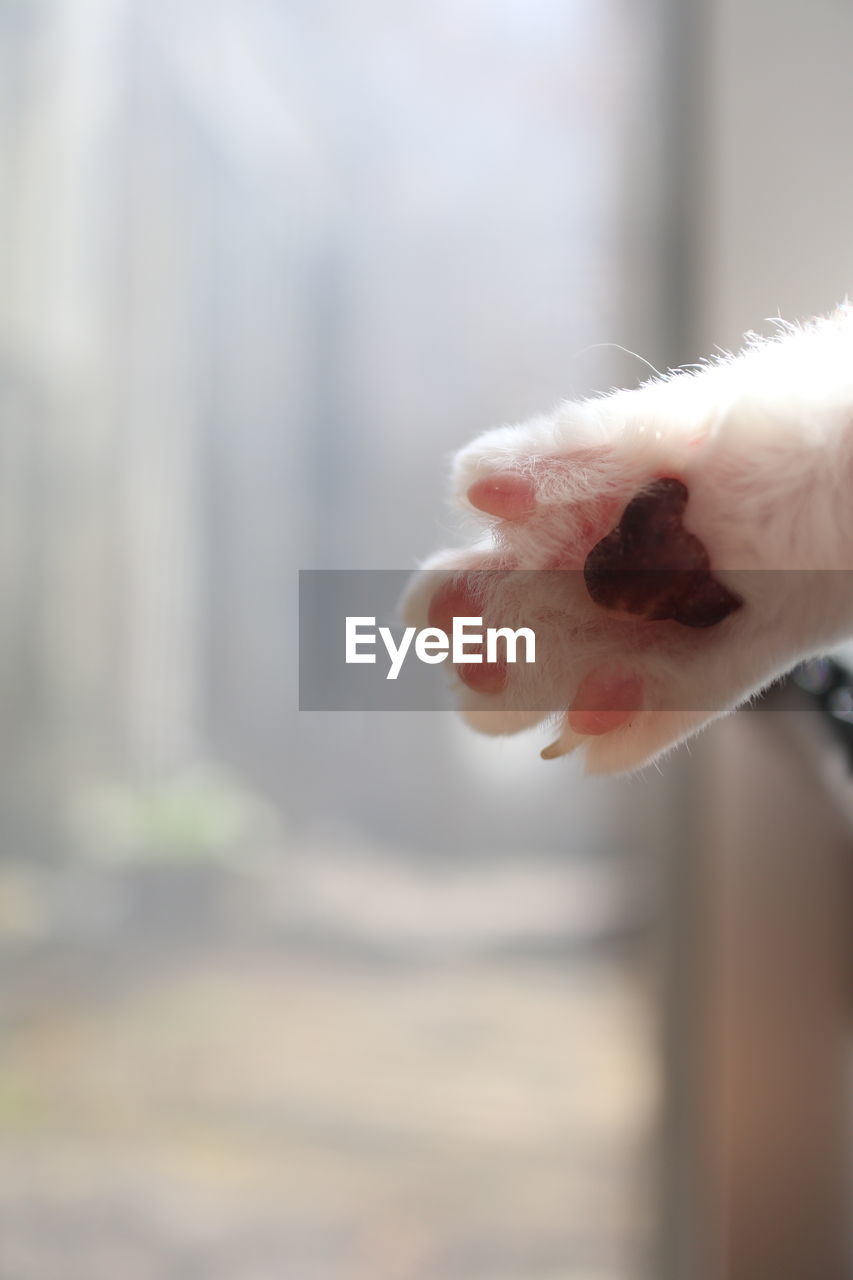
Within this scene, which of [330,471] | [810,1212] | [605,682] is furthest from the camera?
[330,471]

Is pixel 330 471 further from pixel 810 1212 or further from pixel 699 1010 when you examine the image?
pixel 810 1212

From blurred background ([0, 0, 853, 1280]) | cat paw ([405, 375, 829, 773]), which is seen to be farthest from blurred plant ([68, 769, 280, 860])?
cat paw ([405, 375, 829, 773])

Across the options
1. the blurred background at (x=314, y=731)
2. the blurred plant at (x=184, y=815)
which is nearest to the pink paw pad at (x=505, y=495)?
the blurred background at (x=314, y=731)

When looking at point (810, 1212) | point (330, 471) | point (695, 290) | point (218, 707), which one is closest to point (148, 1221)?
point (218, 707)

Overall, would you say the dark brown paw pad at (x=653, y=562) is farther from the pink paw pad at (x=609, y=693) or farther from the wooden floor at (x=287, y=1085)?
the wooden floor at (x=287, y=1085)

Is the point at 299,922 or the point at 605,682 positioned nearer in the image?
the point at 605,682

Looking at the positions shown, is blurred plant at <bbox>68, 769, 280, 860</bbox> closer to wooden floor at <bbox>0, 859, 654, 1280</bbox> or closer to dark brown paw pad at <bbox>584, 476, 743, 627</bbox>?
wooden floor at <bbox>0, 859, 654, 1280</bbox>

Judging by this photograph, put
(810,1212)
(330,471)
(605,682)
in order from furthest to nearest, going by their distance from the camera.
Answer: (330,471), (810,1212), (605,682)
